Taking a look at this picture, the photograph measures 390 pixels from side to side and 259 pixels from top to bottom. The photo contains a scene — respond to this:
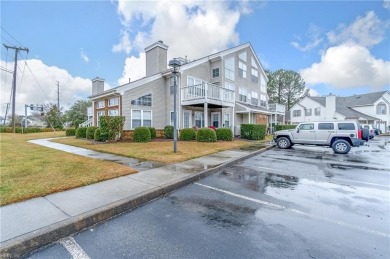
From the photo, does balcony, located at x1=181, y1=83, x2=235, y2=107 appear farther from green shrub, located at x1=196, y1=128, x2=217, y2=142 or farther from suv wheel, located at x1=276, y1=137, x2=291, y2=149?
suv wheel, located at x1=276, y1=137, x2=291, y2=149

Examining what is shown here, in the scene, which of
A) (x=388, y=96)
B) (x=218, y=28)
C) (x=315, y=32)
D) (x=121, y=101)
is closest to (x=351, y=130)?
(x=315, y=32)

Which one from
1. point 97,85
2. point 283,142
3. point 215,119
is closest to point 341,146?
point 283,142

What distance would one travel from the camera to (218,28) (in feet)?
54.2

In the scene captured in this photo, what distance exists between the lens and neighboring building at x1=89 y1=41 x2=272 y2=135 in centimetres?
1577

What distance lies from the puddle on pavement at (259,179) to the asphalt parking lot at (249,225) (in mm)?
81

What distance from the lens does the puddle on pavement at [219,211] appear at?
323 cm

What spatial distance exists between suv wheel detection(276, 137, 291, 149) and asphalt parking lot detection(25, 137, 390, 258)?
25.2 feet

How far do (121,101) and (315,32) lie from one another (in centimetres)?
1801

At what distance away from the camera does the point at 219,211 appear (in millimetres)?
3664

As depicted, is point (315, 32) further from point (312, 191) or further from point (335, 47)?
point (312, 191)

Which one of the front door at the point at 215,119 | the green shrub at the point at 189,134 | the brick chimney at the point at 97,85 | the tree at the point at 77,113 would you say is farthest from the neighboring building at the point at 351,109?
the tree at the point at 77,113

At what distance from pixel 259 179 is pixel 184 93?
41.8 ft

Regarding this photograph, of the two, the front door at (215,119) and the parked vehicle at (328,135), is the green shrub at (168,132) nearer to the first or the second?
the front door at (215,119)

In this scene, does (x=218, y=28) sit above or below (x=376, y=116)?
above
